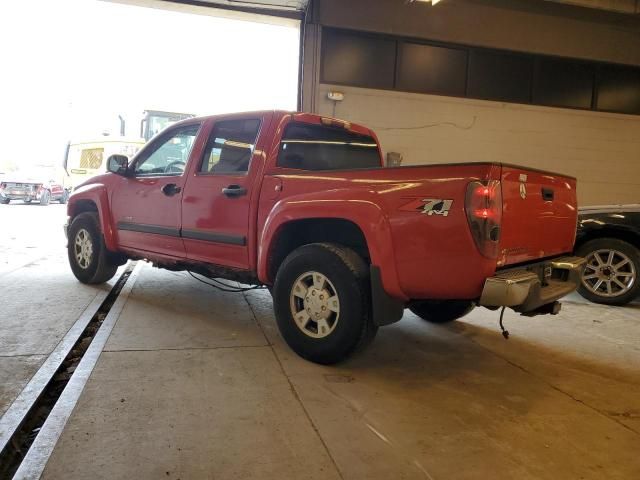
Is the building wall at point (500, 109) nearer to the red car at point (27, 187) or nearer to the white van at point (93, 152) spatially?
the white van at point (93, 152)

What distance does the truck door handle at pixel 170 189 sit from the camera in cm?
463

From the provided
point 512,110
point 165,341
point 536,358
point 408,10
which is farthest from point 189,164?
point 512,110

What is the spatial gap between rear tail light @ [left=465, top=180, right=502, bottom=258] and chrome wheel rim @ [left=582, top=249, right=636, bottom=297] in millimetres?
3721

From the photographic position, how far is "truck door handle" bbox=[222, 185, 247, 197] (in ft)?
13.1

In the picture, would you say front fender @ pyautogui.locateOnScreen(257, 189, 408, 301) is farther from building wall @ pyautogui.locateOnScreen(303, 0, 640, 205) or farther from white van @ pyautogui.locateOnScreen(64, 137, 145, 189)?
white van @ pyautogui.locateOnScreen(64, 137, 145, 189)

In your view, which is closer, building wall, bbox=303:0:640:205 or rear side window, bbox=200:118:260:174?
rear side window, bbox=200:118:260:174

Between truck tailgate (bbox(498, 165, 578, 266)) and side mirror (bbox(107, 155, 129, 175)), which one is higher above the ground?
side mirror (bbox(107, 155, 129, 175))

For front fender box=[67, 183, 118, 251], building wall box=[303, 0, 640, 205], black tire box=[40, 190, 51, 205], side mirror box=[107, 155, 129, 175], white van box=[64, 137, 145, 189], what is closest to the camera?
side mirror box=[107, 155, 129, 175]

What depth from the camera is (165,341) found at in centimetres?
392

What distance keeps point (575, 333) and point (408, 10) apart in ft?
23.9

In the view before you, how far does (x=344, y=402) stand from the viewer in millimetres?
2961

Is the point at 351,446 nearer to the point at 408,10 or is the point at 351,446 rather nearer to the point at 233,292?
the point at 233,292

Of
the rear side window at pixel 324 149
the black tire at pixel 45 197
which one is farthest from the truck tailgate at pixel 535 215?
the black tire at pixel 45 197

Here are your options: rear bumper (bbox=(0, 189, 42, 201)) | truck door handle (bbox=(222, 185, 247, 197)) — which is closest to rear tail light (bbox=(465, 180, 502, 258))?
truck door handle (bbox=(222, 185, 247, 197))
